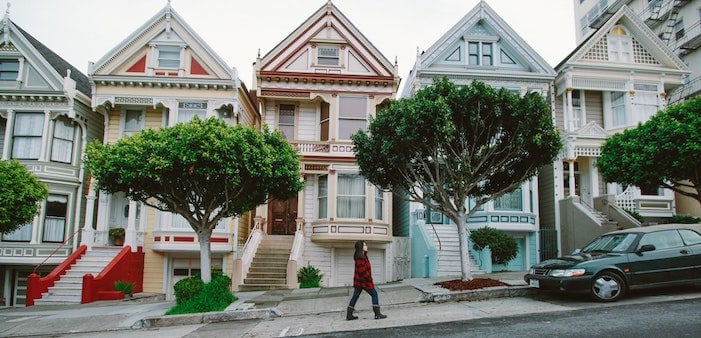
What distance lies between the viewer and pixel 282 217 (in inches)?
880

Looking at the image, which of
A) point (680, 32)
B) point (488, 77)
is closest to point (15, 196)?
point (488, 77)

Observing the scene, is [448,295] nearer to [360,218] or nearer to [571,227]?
[360,218]

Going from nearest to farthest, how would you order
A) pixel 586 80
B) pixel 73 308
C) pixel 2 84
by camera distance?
pixel 73 308 → pixel 2 84 → pixel 586 80

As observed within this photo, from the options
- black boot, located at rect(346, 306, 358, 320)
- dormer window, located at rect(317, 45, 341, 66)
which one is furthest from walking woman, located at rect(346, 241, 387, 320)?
dormer window, located at rect(317, 45, 341, 66)

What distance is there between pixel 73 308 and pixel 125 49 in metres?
10.9

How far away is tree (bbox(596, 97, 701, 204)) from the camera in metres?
15.7

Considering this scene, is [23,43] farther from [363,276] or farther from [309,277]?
[363,276]

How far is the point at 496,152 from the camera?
13398 mm

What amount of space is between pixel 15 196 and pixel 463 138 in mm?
13883

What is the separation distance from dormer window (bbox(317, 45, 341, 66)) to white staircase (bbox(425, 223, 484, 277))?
27.7 feet

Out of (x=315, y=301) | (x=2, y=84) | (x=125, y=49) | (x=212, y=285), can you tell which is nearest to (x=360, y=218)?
(x=315, y=301)

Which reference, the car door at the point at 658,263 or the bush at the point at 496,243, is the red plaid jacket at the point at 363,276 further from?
the bush at the point at 496,243

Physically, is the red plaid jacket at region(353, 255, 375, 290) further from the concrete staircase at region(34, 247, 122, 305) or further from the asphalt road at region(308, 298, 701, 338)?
the concrete staircase at region(34, 247, 122, 305)

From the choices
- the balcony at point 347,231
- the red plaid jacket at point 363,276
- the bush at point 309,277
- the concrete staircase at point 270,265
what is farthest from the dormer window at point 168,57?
the red plaid jacket at point 363,276
